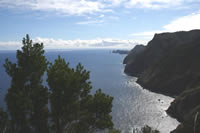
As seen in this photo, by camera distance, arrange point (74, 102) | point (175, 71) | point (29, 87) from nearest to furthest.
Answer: point (74, 102)
point (29, 87)
point (175, 71)

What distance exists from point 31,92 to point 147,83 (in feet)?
453

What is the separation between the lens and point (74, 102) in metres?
22.0

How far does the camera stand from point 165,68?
150250 millimetres

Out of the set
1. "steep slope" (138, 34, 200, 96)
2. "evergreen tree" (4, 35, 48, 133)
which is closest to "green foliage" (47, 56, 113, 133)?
"evergreen tree" (4, 35, 48, 133)

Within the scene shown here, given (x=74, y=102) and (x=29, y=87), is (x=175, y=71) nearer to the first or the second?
(x=74, y=102)

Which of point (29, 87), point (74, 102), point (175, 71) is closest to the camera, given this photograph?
point (74, 102)

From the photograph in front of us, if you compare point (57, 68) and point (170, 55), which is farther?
point (170, 55)

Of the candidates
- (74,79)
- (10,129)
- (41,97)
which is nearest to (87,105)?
(74,79)

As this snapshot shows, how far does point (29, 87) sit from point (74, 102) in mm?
5840

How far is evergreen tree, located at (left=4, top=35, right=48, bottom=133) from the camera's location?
72.2 ft

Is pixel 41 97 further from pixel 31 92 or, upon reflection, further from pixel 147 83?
pixel 147 83

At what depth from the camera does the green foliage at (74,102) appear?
21.2 meters

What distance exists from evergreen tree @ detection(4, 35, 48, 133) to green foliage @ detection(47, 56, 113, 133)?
1.53 metres

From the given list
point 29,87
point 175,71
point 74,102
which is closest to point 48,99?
point 29,87
